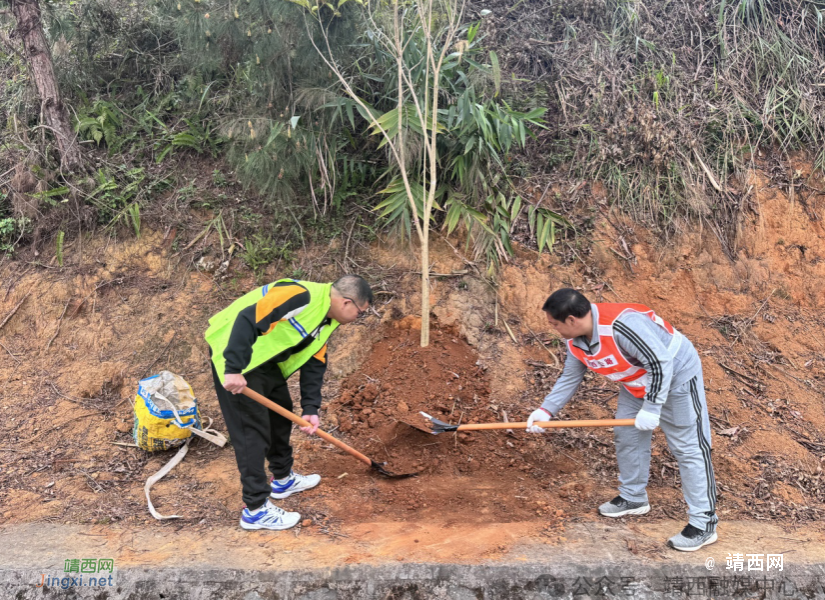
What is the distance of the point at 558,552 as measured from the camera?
121 inches

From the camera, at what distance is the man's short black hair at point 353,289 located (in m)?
3.01

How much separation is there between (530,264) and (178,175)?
139 inches

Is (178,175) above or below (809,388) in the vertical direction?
above

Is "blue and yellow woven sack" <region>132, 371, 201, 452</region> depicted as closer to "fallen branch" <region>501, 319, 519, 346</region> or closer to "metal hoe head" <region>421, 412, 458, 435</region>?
"metal hoe head" <region>421, 412, 458, 435</region>

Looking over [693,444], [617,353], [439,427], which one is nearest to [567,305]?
[617,353]

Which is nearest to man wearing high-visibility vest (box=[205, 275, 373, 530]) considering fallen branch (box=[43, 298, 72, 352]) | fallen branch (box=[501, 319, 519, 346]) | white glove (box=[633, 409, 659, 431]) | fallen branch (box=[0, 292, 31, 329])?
white glove (box=[633, 409, 659, 431])

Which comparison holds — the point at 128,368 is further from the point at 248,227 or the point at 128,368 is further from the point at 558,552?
the point at 558,552

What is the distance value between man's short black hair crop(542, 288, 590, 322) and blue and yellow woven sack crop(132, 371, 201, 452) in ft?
8.53

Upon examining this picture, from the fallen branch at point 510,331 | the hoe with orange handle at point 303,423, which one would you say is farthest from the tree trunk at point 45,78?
the fallen branch at point 510,331

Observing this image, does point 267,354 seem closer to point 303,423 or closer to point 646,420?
point 303,423

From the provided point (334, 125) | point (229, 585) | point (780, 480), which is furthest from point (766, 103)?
point (229, 585)

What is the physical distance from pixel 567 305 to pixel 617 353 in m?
0.38

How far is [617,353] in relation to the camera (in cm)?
294

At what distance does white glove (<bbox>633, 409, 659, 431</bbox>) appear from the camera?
2959mm
